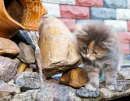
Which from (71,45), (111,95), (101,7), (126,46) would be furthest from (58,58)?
(126,46)

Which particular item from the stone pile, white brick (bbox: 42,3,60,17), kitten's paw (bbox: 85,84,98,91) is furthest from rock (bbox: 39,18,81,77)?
white brick (bbox: 42,3,60,17)

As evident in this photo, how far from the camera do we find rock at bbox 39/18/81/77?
1.48 meters

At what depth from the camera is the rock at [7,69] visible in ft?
4.15

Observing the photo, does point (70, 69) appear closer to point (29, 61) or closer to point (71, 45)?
point (71, 45)

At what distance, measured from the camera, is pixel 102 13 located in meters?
2.77

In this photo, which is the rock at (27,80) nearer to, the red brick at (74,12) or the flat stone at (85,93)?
the flat stone at (85,93)

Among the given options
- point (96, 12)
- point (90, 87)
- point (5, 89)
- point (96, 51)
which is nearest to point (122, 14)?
point (96, 12)

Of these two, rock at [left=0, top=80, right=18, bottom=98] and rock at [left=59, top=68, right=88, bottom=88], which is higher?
rock at [left=0, top=80, right=18, bottom=98]

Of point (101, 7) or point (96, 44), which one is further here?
point (101, 7)

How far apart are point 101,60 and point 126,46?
1466 mm

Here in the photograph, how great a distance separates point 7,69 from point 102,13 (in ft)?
6.39

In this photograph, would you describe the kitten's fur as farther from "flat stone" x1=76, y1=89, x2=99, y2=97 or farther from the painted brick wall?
the painted brick wall

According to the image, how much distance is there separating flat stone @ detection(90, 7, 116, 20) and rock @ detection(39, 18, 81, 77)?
1120 mm

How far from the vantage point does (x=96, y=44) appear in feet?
5.13
